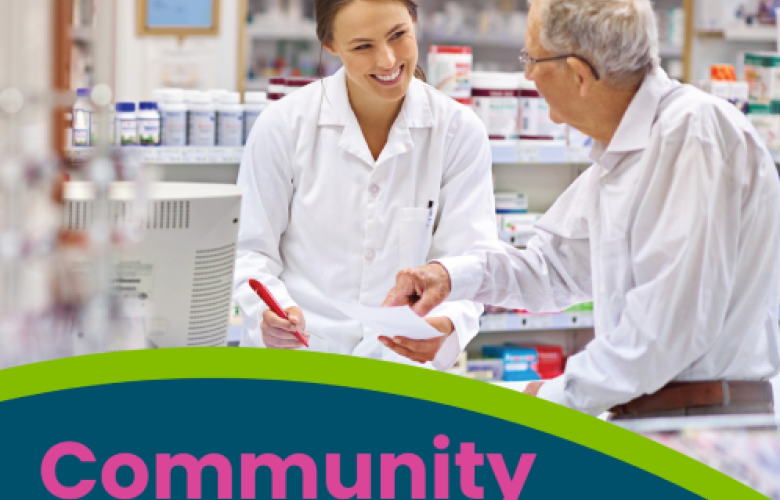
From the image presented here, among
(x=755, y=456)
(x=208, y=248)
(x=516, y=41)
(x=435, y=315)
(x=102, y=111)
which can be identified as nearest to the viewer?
(x=102, y=111)

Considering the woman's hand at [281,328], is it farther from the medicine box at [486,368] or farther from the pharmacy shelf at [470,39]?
the pharmacy shelf at [470,39]

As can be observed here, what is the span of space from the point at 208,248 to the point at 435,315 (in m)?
0.68

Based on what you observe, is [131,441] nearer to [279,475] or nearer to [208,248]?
[279,475]

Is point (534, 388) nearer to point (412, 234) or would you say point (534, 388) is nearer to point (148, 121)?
point (412, 234)

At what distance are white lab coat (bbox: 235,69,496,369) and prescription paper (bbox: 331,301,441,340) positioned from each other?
446 millimetres

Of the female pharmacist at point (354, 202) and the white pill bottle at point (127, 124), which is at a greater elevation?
the white pill bottle at point (127, 124)

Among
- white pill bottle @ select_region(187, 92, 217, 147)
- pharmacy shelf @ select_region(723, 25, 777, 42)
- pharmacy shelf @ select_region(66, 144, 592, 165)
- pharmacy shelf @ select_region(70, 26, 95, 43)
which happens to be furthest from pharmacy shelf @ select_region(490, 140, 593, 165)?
pharmacy shelf @ select_region(723, 25, 777, 42)

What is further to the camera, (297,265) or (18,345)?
(297,265)

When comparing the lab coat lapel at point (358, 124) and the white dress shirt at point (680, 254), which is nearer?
the white dress shirt at point (680, 254)

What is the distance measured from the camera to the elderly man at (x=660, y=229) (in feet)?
4.49

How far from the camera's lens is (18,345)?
45.4 inches

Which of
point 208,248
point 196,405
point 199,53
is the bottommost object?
point 196,405

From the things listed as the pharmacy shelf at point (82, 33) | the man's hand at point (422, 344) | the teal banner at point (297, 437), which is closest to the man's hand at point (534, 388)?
the teal banner at point (297, 437)

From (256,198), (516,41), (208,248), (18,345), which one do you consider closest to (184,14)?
(516,41)
